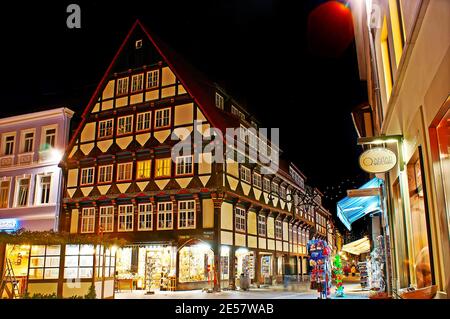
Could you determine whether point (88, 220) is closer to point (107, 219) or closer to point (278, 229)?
point (107, 219)

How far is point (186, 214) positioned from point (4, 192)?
13.4 metres

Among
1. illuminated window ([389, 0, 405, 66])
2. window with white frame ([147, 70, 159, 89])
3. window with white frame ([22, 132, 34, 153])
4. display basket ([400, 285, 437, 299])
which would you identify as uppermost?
window with white frame ([147, 70, 159, 89])

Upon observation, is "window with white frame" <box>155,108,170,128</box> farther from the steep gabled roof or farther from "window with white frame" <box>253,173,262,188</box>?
"window with white frame" <box>253,173,262,188</box>

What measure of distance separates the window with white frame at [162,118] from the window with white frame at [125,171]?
284 centimetres

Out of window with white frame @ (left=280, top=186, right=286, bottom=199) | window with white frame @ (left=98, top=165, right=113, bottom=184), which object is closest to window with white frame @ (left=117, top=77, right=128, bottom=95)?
window with white frame @ (left=98, top=165, right=113, bottom=184)

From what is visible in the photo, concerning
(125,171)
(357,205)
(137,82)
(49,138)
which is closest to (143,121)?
(137,82)

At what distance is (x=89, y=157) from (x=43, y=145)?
12.6 feet

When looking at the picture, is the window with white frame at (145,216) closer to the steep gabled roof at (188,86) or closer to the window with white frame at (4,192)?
the steep gabled roof at (188,86)

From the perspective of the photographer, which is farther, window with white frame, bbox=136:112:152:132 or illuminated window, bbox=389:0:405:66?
window with white frame, bbox=136:112:152:132

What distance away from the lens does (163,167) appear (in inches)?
915

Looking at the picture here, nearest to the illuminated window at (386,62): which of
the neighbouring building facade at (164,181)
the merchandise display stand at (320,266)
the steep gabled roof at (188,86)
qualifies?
the merchandise display stand at (320,266)

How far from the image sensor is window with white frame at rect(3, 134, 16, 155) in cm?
2806

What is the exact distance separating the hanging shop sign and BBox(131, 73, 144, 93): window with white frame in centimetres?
1922
